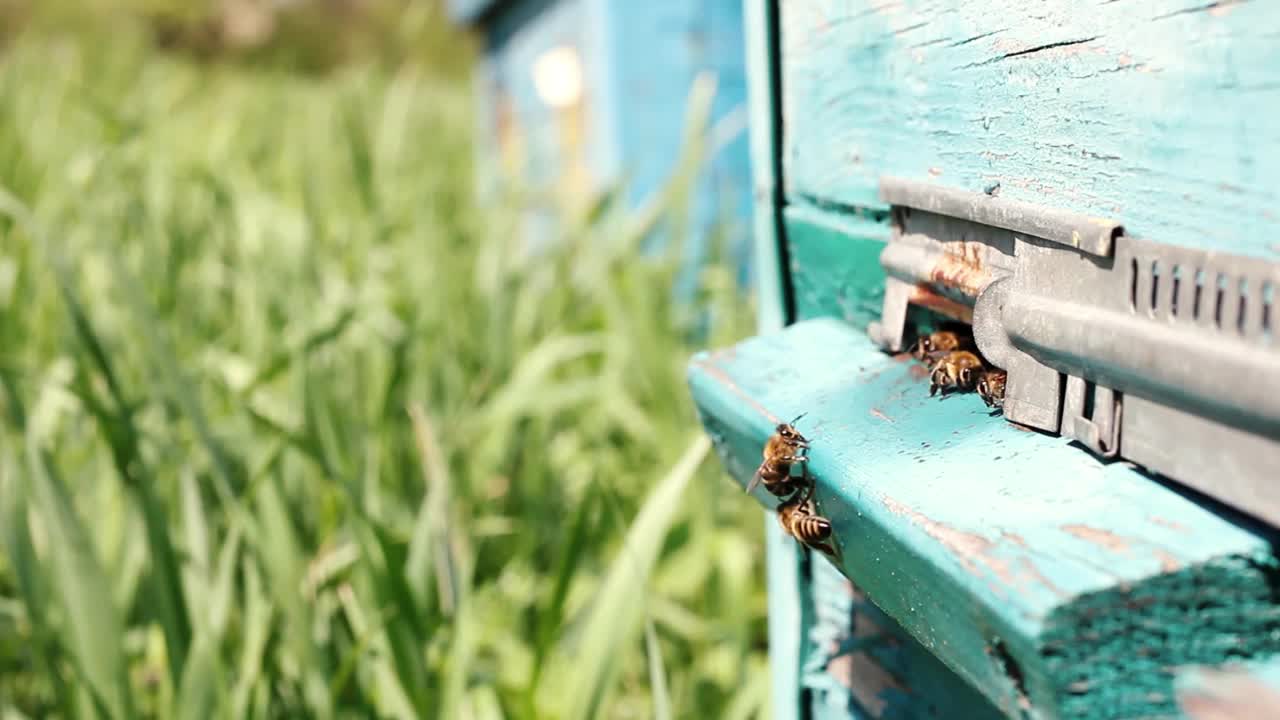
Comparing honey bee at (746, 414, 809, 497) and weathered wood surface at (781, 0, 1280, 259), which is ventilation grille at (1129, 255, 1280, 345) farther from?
honey bee at (746, 414, 809, 497)

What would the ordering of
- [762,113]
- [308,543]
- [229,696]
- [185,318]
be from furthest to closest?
[185,318] → [308,543] → [229,696] → [762,113]

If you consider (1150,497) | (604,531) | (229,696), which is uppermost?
(1150,497)

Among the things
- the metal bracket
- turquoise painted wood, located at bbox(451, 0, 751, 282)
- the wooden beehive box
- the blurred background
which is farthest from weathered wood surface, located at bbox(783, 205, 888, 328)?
turquoise painted wood, located at bbox(451, 0, 751, 282)

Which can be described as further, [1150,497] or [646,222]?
[646,222]

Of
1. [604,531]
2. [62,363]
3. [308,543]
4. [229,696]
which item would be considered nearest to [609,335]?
[604,531]

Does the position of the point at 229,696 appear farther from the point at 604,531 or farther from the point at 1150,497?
the point at 1150,497

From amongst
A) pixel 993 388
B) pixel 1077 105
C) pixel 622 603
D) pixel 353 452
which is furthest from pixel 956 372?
pixel 353 452
